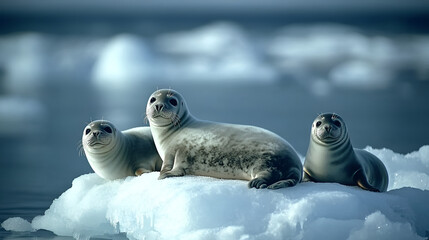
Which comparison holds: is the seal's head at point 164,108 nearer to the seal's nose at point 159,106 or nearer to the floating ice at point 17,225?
the seal's nose at point 159,106

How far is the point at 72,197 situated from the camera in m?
6.97

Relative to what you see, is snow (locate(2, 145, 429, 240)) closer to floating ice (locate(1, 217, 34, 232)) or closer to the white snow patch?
floating ice (locate(1, 217, 34, 232))

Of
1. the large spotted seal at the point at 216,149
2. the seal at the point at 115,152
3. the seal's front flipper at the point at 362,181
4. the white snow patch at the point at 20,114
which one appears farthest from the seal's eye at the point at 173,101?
the white snow patch at the point at 20,114

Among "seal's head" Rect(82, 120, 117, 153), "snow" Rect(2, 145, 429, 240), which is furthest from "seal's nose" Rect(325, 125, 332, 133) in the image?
"seal's head" Rect(82, 120, 117, 153)

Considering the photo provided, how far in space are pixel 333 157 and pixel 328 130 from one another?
0.79 feet

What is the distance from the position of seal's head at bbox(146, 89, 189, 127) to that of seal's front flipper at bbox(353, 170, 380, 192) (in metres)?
1.53

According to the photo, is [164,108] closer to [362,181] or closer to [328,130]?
[328,130]

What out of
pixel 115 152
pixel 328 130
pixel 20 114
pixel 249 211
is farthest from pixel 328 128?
pixel 20 114

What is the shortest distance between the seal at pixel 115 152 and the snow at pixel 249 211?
0.44m

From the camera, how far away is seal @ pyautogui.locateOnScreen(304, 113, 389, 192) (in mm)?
6215

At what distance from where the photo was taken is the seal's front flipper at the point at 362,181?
20.4 ft

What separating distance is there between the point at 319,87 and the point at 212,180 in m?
30.0

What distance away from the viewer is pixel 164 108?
6.75 metres

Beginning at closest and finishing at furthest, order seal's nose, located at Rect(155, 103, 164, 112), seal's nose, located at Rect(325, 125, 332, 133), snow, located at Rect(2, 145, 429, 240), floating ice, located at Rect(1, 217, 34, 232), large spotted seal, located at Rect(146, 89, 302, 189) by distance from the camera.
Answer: snow, located at Rect(2, 145, 429, 240) → large spotted seal, located at Rect(146, 89, 302, 189) → seal's nose, located at Rect(325, 125, 332, 133) → seal's nose, located at Rect(155, 103, 164, 112) → floating ice, located at Rect(1, 217, 34, 232)
